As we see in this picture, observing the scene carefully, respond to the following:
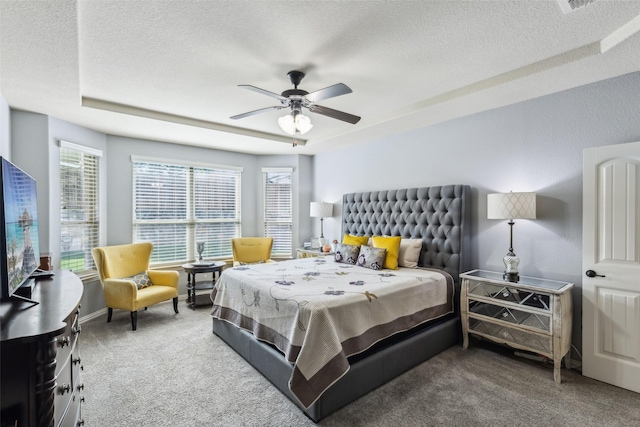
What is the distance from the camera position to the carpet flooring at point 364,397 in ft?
7.10

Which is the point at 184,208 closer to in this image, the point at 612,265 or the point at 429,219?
the point at 429,219

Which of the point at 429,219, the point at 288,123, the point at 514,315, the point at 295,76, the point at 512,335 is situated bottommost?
the point at 512,335

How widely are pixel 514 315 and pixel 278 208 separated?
4.45 m

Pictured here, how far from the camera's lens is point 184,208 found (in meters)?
5.47

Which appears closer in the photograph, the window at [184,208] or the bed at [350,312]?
the bed at [350,312]

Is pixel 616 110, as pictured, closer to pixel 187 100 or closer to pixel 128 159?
pixel 187 100

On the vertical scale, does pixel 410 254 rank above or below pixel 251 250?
above

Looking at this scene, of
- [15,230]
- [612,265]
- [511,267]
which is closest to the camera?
[15,230]

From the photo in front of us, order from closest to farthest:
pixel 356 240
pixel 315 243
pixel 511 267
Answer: pixel 511 267 → pixel 356 240 → pixel 315 243

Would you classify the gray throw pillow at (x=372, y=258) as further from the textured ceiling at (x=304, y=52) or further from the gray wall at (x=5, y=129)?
the gray wall at (x=5, y=129)

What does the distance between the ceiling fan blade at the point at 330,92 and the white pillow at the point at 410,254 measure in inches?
87.7

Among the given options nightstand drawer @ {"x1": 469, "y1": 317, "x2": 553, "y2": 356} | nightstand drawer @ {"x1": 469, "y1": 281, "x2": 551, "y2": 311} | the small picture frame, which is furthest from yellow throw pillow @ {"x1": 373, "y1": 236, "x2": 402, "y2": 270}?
the small picture frame

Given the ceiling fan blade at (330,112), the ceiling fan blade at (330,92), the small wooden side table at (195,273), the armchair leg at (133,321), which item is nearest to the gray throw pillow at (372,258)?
the ceiling fan blade at (330,112)

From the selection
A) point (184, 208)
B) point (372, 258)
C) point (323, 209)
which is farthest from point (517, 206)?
point (184, 208)
